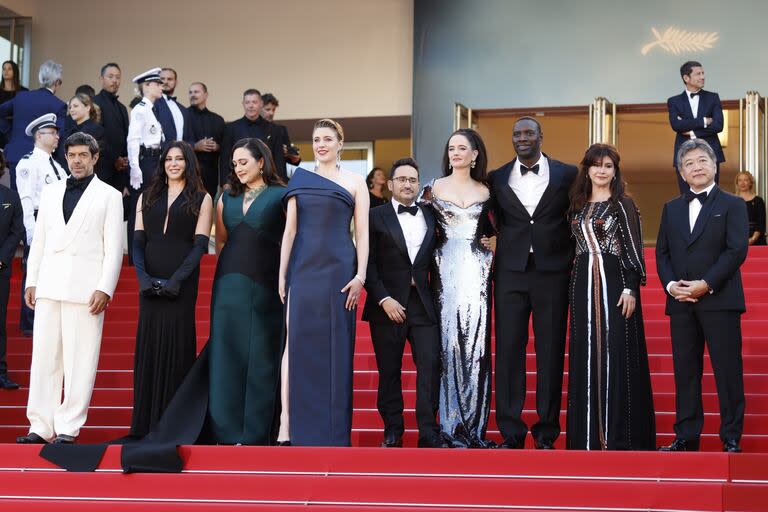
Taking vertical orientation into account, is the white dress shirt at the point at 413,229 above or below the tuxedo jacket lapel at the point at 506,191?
below

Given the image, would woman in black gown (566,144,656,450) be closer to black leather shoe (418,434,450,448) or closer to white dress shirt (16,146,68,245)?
black leather shoe (418,434,450,448)

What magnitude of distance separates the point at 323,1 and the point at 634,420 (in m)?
11.3

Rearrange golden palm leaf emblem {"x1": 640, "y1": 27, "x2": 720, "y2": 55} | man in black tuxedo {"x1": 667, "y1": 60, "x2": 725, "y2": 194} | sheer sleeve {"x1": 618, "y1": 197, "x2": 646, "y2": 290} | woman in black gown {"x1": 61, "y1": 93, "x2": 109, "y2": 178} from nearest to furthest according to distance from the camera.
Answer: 1. sheer sleeve {"x1": 618, "y1": 197, "x2": 646, "y2": 290}
2. woman in black gown {"x1": 61, "y1": 93, "x2": 109, "y2": 178}
3. man in black tuxedo {"x1": 667, "y1": 60, "x2": 725, "y2": 194}
4. golden palm leaf emblem {"x1": 640, "y1": 27, "x2": 720, "y2": 55}

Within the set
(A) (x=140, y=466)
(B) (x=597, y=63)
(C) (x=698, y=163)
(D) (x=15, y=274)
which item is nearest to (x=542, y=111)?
(B) (x=597, y=63)

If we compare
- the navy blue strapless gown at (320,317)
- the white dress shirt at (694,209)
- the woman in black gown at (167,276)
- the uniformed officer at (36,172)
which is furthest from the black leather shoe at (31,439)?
the white dress shirt at (694,209)

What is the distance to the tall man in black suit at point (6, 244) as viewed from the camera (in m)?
8.62

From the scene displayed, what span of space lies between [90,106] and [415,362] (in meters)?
4.68

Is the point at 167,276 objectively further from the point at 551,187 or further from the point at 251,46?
the point at 251,46

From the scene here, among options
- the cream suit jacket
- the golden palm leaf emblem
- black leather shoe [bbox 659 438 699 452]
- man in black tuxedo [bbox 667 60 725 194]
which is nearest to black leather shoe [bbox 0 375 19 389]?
the cream suit jacket

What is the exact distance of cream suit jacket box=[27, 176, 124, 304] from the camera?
715 centimetres

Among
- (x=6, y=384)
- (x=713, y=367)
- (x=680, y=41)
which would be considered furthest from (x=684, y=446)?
(x=680, y=41)

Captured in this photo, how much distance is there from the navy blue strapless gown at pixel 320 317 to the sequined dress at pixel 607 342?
49.6 inches

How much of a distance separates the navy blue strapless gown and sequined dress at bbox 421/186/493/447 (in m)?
0.54

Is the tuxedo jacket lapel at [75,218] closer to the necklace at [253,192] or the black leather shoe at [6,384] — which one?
the necklace at [253,192]
